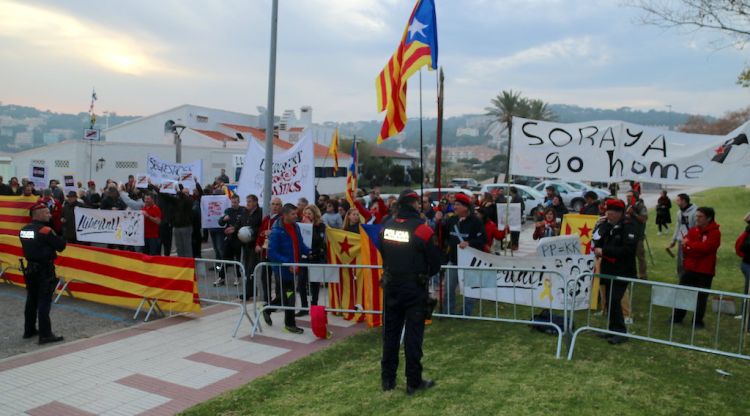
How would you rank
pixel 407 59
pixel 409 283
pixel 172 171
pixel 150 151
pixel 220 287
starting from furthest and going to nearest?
pixel 150 151 < pixel 172 171 < pixel 220 287 < pixel 407 59 < pixel 409 283

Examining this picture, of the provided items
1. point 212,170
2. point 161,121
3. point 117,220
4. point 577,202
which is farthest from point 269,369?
point 161,121

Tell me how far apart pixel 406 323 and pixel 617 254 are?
3178mm

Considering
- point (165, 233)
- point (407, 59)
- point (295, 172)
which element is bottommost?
point (165, 233)

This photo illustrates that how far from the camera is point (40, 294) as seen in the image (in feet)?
25.3

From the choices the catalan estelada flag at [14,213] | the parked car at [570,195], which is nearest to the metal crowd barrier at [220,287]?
the catalan estelada flag at [14,213]

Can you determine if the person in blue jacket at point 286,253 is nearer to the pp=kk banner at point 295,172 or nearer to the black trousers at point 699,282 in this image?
the pp=kk banner at point 295,172

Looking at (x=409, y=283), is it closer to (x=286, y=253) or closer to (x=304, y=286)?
(x=286, y=253)

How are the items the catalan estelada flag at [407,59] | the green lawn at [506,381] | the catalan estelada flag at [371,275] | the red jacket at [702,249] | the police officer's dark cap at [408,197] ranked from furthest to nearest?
the catalan estelada flag at [371,275]
the catalan estelada flag at [407,59]
the red jacket at [702,249]
the police officer's dark cap at [408,197]
the green lawn at [506,381]

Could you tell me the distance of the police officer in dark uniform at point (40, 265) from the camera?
7613 millimetres

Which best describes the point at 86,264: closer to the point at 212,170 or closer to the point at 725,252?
the point at 725,252

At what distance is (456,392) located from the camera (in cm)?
544

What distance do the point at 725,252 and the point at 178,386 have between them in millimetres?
15608

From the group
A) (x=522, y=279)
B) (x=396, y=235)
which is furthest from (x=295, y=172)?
(x=396, y=235)

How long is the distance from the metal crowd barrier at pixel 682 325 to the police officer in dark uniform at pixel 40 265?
22.3 ft
